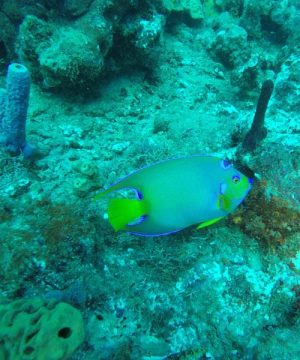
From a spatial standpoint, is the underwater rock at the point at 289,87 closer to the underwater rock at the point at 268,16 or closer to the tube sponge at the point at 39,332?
Result: the underwater rock at the point at 268,16

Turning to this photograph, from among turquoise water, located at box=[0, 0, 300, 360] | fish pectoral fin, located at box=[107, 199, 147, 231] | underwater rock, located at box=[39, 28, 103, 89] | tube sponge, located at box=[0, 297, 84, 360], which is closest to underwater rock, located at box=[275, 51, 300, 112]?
turquoise water, located at box=[0, 0, 300, 360]

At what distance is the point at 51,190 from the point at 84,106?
196 centimetres

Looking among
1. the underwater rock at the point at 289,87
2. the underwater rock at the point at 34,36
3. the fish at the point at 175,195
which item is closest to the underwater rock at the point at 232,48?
the underwater rock at the point at 289,87

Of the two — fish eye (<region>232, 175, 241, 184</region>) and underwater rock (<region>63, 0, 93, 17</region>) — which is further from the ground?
underwater rock (<region>63, 0, 93, 17</region>)

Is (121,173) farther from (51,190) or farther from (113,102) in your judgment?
(113,102)

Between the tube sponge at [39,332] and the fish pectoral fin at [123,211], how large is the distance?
65cm

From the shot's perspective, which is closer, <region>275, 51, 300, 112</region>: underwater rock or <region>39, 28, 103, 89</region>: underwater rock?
<region>39, 28, 103, 89</region>: underwater rock

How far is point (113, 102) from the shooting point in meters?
4.57

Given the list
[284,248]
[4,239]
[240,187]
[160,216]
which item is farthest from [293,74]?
[4,239]

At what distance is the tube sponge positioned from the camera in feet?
5.56

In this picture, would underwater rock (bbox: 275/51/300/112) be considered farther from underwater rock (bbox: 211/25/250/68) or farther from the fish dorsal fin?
the fish dorsal fin

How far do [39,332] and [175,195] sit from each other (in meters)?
1.20

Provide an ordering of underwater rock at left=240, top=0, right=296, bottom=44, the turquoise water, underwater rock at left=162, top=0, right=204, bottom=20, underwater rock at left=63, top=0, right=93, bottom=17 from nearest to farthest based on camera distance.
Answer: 1. the turquoise water
2. underwater rock at left=63, top=0, right=93, bottom=17
3. underwater rock at left=162, top=0, right=204, bottom=20
4. underwater rock at left=240, top=0, right=296, bottom=44

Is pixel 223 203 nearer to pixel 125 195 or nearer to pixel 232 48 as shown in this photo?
pixel 125 195
